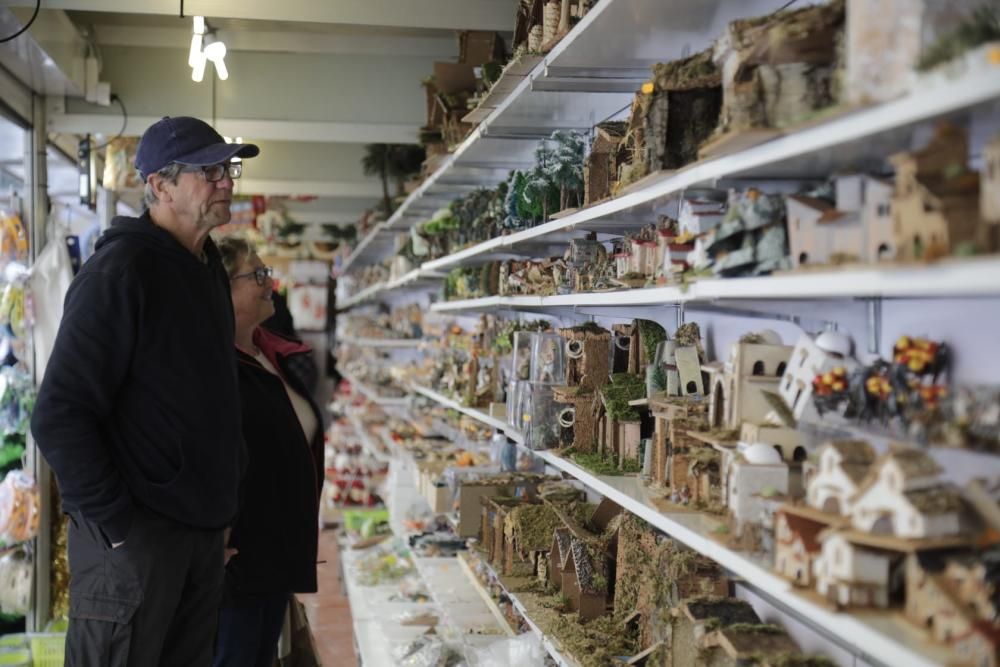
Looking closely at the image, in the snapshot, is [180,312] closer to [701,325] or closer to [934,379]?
[701,325]

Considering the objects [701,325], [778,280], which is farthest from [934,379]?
[701,325]

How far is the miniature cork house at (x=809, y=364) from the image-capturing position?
6.11 ft

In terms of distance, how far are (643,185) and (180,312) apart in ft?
4.51

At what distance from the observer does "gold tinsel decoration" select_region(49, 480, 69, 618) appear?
5.77 metres

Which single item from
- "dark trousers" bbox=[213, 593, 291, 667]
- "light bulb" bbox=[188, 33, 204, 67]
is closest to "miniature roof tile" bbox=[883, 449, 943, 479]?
"dark trousers" bbox=[213, 593, 291, 667]

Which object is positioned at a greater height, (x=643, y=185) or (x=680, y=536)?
(x=643, y=185)

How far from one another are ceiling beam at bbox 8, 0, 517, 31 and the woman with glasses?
1573 mm

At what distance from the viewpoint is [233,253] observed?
12.5 feet

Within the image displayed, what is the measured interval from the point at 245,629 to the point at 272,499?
483 millimetres

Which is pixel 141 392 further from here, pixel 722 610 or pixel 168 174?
pixel 722 610

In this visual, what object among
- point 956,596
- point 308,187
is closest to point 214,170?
point 956,596

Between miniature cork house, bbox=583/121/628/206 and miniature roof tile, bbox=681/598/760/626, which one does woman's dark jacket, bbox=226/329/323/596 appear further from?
miniature roof tile, bbox=681/598/760/626

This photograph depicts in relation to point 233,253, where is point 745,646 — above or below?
below

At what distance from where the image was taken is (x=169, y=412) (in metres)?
2.84
